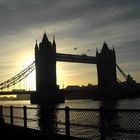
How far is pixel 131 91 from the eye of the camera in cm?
17375

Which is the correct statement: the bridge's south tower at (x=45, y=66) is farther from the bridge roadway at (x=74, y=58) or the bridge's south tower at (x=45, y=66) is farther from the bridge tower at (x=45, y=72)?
the bridge roadway at (x=74, y=58)

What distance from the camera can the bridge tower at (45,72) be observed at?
161012 mm

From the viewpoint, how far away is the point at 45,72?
168000 mm

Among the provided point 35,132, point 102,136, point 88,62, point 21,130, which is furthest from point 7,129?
point 88,62

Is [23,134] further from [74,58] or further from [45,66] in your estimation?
[74,58]

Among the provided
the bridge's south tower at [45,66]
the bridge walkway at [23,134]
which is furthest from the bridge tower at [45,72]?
the bridge walkway at [23,134]

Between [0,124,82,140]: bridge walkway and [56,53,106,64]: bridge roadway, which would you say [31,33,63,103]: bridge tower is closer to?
A: [56,53,106,64]: bridge roadway

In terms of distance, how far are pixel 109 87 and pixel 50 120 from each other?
612 ft

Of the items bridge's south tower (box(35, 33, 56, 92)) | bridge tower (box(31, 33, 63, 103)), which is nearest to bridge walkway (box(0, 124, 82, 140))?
bridge tower (box(31, 33, 63, 103))

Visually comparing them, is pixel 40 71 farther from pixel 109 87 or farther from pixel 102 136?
pixel 102 136

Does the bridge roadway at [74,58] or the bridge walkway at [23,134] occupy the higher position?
the bridge roadway at [74,58]

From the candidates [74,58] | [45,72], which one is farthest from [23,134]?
[74,58]

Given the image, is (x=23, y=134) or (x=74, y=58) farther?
(x=74, y=58)

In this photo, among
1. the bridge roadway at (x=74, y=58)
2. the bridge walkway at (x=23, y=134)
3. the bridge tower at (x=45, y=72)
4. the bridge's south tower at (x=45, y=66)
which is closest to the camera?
the bridge walkway at (x=23, y=134)
